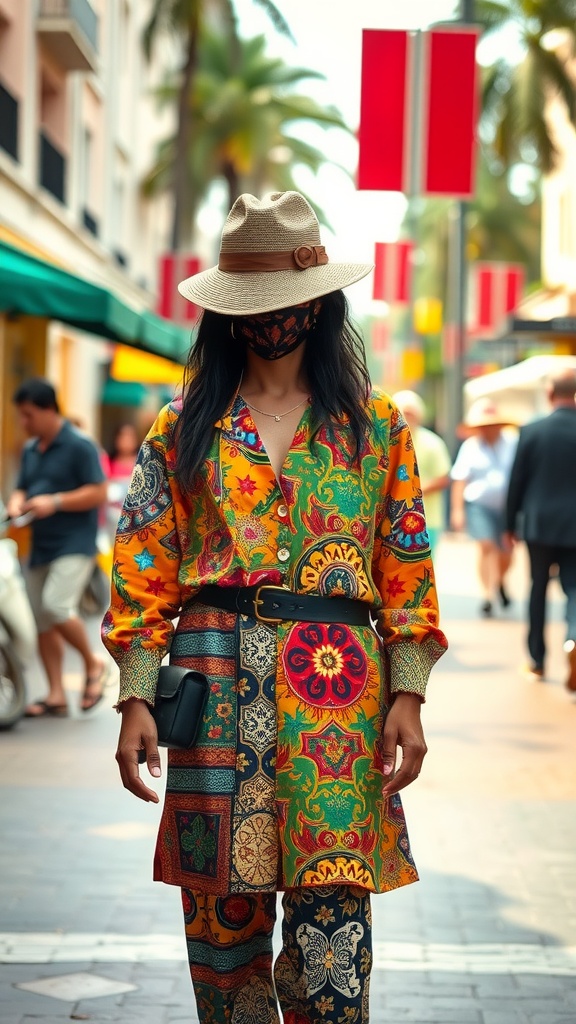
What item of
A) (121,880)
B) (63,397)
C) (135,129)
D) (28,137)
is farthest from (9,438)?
(135,129)

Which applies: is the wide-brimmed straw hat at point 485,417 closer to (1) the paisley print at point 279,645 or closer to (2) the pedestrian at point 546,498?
(2) the pedestrian at point 546,498

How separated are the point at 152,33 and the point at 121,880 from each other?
26.6 meters

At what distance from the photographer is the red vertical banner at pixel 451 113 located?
33.4 ft

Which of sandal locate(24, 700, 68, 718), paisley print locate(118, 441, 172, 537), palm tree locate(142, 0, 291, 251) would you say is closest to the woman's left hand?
paisley print locate(118, 441, 172, 537)

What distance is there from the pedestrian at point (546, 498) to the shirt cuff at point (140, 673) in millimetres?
7482

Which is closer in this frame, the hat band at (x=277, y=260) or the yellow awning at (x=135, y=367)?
the hat band at (x=277, y=260)

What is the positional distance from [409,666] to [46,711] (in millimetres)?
6327

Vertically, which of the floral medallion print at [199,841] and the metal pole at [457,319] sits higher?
the metal pole at [457,319]

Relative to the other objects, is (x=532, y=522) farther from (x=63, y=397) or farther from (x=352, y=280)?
(x=63, y=397)

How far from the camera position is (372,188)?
10438mm

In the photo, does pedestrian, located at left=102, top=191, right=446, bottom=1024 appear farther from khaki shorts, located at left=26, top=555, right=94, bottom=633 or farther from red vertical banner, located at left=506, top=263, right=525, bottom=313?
red vertical banner, located at left=506, top=263, right=525, bottom=313

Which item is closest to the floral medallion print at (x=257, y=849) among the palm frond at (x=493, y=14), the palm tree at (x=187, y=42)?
the palm tree at (x=187, y=42)

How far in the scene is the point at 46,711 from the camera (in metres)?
9.13

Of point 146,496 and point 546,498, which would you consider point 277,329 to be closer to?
point 146,496
